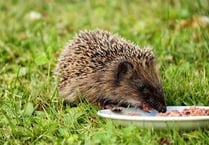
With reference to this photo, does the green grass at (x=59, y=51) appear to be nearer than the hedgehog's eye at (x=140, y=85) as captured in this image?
Yes

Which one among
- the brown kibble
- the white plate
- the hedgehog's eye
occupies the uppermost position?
the hedgehog's eye

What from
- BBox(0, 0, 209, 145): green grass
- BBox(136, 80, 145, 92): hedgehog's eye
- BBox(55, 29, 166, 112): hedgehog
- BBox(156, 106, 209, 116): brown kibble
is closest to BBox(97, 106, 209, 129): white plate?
BBox(0, 0, 209, 145): green grass

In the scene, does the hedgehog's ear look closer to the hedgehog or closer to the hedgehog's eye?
the hedgehog

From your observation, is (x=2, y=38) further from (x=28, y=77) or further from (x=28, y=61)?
(x=28, y=77)

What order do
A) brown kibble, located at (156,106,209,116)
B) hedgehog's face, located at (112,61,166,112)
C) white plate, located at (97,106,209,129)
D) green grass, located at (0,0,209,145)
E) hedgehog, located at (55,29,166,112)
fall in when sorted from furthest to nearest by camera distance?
1. hedgehog, located at (55,29,166,112)
2. hedgehog's face, located at (112,61,166,112)
3. brown kibble, located at (156,106,209,116)
4. green grass, located at (0,0,209,145)
5. white plate, located at (97,106,209,129)

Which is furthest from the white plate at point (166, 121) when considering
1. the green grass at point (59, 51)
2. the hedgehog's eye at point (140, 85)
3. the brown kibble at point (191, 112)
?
the hedgehog's eye at point (140, 85)

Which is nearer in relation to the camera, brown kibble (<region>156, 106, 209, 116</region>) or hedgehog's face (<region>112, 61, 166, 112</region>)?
brown kibble (<region>156, 106, 209, 116</region>)

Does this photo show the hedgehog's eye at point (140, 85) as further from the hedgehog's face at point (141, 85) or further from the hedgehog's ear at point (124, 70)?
the hedgehog's ear at point (124, 70)

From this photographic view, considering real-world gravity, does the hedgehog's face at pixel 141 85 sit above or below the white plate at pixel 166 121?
above
